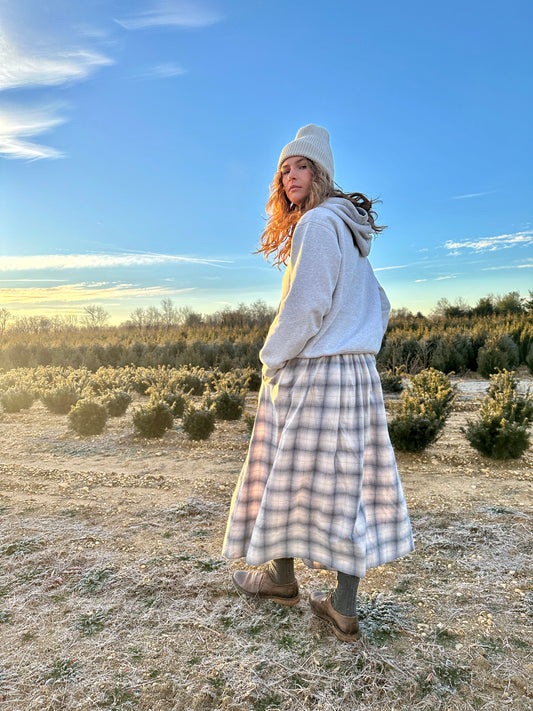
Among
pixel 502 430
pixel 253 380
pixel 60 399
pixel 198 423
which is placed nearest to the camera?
pixel 502 430

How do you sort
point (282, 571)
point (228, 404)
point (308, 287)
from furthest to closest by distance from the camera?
point (228, 404) < point (282, 571) < point (308, 287)

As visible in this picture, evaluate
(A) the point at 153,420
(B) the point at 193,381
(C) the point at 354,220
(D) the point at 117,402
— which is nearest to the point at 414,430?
(A) the point at 153,420

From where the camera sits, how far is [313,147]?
81.2 inches

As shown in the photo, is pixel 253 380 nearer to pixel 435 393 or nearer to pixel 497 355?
pixel 435 393

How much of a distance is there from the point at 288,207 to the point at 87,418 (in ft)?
16.9

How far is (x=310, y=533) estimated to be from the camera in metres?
2.04

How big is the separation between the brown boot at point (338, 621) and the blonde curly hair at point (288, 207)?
1.58 meters

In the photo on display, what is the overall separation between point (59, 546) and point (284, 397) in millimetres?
2016

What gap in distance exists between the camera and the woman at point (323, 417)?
1920 millimetres

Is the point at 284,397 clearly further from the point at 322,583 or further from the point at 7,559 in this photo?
the point at 7,559

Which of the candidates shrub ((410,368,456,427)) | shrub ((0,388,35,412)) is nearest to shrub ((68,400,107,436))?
shrub ((0,388,35,412))

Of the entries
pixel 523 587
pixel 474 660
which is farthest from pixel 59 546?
pixel 523 587

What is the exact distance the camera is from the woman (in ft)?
6.30

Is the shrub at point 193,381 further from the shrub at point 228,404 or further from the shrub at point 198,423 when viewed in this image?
the shrub at point 198,423
